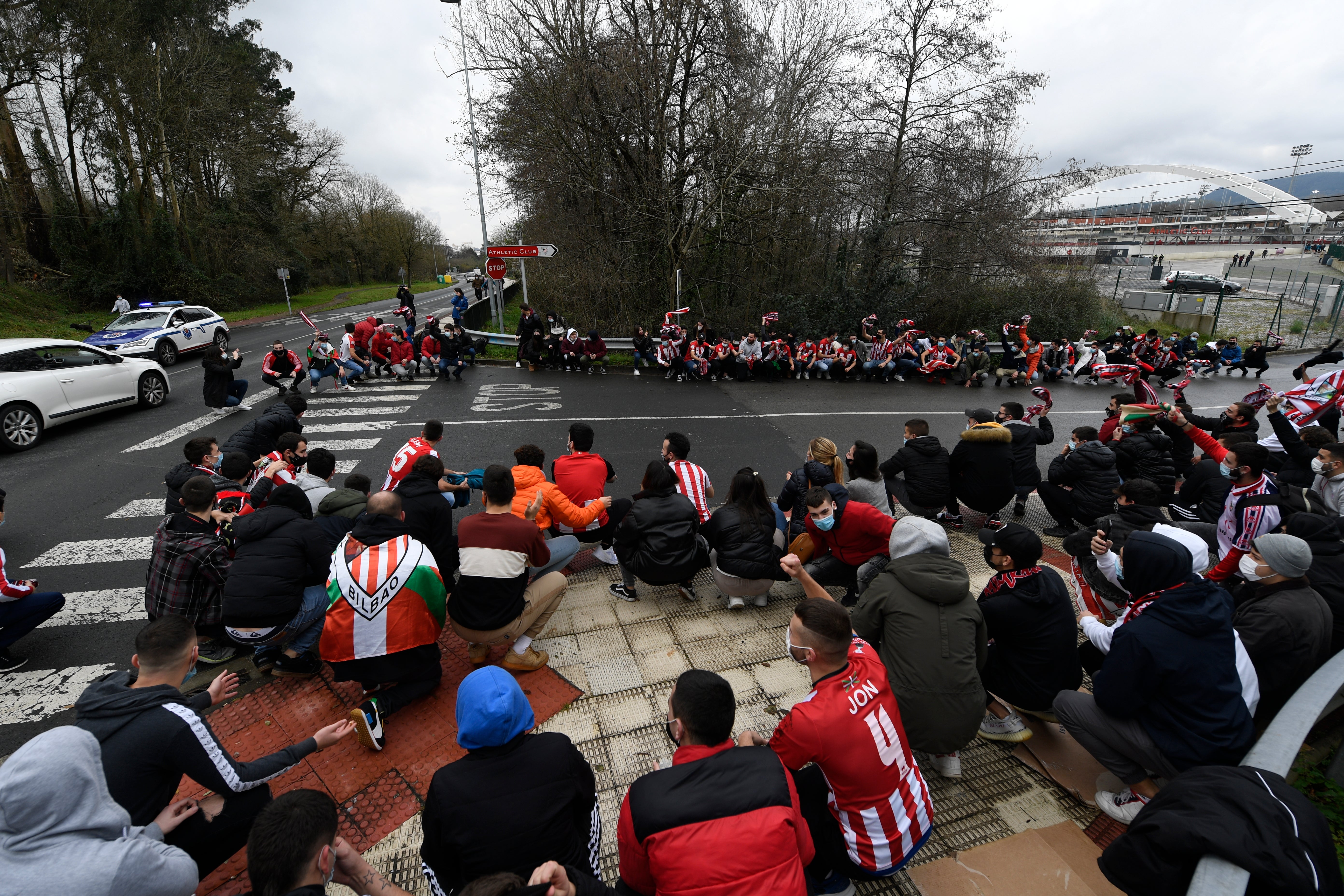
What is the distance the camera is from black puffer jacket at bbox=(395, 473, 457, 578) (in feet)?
15.5

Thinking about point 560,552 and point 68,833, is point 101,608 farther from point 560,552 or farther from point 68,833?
point 68,833

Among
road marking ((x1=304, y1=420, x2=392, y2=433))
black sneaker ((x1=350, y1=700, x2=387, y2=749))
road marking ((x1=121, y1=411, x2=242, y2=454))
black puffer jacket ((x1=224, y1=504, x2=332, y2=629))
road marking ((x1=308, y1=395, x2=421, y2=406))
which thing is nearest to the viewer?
black sneaker ((x1=350, y1=700, x2=387, y2=749))

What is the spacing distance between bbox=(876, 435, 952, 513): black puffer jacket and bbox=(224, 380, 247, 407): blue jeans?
11.8 meters

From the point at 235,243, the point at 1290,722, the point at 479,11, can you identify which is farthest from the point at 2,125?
the point at 1290,722

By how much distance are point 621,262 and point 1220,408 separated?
1622 cm

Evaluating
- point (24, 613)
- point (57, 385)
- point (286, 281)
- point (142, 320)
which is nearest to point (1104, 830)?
point (24, 613)

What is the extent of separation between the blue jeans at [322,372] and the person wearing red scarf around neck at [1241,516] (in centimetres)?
1501

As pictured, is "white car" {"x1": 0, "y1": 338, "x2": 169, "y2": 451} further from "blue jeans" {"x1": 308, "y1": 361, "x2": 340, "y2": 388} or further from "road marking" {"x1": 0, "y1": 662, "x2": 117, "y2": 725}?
"road marking" {"x1": 0, "y1": 662, "x2": 117, "y2": 725}

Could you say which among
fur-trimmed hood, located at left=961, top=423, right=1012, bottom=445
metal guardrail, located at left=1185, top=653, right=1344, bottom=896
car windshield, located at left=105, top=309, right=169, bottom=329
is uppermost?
car windshield, located at left=105, top=309, right=169, bottom=329

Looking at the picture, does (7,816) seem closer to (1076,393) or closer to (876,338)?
(876,338)

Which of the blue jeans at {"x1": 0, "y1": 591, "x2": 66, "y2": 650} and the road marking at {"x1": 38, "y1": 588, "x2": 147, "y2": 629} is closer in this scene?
the blue jeans at {"x1": 0, "y1": 591, "x2": 66, "y2": 650}

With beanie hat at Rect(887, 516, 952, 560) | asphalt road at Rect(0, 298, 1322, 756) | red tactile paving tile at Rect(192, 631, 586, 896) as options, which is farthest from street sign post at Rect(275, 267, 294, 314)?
beanie hat at Rect(887, 516, 952, 560)

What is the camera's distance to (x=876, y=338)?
15938 millimetres

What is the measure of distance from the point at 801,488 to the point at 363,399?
10779 millimetres
